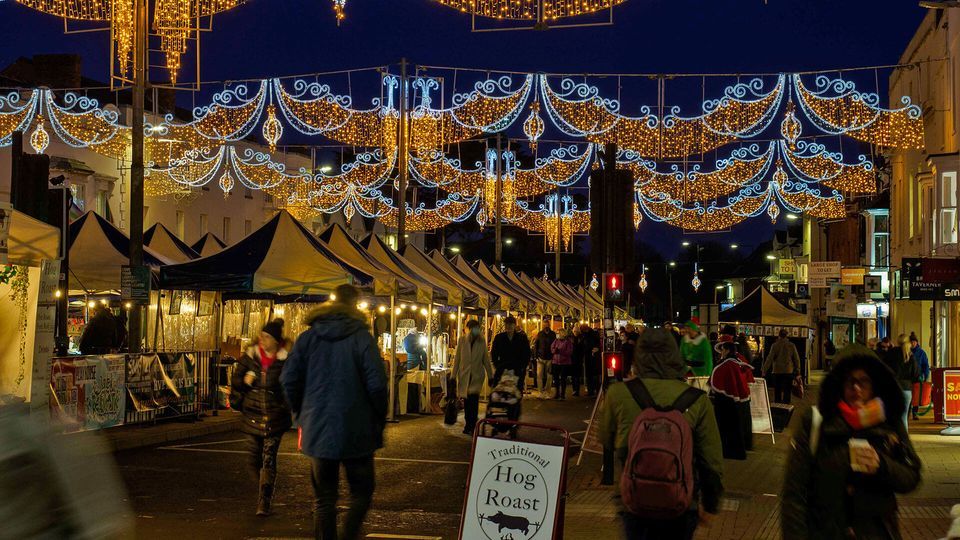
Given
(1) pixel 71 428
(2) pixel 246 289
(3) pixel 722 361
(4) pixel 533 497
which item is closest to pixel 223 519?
(4) pixel 533 497

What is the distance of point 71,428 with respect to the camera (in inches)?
640

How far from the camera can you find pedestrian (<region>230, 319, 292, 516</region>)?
10.8 meters

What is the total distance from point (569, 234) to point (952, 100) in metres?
24.4

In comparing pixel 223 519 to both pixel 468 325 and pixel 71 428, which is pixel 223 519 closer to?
pixel 71 428

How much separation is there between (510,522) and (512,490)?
196 millimetres

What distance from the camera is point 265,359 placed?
35.8ft

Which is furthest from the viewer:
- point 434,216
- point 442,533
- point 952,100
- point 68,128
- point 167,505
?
point 434,216

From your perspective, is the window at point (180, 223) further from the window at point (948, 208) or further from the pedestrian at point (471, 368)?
the pedestrian at point (471, 368)

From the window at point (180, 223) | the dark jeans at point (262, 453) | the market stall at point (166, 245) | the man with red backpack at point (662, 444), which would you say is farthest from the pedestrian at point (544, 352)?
the man with red backpack at point (662, 444)

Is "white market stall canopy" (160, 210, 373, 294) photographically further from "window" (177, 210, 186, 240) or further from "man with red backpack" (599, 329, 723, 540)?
"window" (177, 210, 186, 240)

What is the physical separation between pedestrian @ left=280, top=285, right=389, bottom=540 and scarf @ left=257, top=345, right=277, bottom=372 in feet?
10.1

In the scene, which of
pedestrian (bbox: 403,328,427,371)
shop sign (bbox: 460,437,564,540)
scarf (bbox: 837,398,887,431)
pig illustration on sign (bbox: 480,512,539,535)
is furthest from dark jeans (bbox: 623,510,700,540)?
pedestrian (bbox: 403,328,427,371)

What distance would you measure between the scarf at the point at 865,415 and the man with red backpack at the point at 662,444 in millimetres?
1024

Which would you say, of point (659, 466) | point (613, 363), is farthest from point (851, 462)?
point (613, 363)
